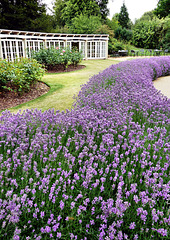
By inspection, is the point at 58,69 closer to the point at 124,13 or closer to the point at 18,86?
the point at 18,86

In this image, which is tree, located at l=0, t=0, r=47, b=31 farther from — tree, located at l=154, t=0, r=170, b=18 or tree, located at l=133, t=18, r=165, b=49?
tree, located at l=154, t=0, r=170, b=18

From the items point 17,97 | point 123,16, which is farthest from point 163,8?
Answer: point 17,97

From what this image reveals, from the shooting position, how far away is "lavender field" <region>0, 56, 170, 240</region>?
159cm

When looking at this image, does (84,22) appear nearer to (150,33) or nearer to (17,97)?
(150,33)

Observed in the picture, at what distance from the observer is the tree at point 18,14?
884 inches

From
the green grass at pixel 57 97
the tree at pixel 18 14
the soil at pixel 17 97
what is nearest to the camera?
the green grass at pixel 57 97

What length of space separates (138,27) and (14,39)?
22399mm

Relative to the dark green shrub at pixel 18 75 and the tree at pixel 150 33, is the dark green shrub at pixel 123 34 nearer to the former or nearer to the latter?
the tree at pixel 150 33

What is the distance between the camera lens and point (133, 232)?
164 centimetres

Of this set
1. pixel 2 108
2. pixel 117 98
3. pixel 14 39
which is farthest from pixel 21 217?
Answer: pixel 14 39

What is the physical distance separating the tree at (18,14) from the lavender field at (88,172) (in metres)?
21.2

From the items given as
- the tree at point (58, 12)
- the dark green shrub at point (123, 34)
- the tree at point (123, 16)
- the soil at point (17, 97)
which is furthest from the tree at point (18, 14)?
the tree at point (123, 16)

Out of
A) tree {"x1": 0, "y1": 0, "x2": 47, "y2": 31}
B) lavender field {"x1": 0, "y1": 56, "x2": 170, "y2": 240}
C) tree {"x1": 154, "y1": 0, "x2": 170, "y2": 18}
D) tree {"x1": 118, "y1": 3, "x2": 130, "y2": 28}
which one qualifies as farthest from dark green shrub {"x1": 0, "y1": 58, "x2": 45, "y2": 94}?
tree {"x1": 118, "y1": 3, "x2": 130, "y2": 28}

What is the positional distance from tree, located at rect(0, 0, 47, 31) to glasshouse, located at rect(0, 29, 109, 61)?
20.8ft
